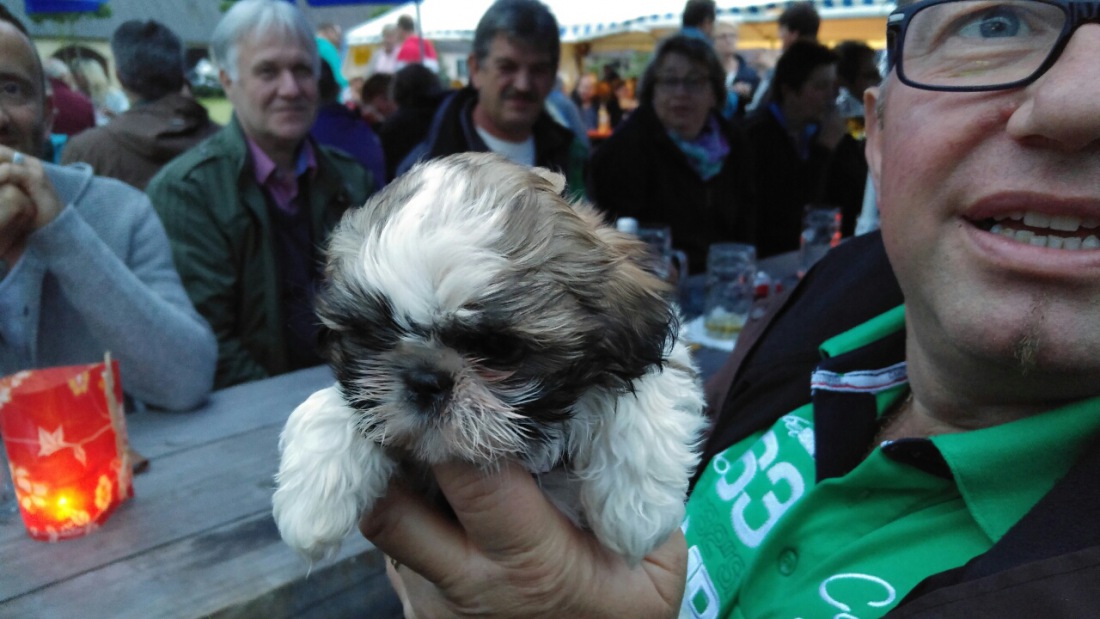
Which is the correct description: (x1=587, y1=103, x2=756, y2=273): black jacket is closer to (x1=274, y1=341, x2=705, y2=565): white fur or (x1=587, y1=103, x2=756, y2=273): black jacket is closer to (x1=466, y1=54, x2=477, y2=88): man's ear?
(x1=466, y1=54, x2=477, y2=88): man's ear

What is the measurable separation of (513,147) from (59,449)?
3.33 meters

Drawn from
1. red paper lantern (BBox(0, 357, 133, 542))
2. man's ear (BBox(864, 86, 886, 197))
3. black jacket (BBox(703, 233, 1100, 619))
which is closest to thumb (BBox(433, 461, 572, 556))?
black jacket (BBox(703, 233, 1100, 619))

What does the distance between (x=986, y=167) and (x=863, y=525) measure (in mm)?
722

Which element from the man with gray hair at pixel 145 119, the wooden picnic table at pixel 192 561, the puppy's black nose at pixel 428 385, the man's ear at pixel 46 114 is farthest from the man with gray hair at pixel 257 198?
the puppy's black nose at pixel 428 385

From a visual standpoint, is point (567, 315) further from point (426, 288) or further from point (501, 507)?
point (501, 507)

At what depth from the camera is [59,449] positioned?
1.55 m

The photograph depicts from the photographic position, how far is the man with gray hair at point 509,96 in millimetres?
4230

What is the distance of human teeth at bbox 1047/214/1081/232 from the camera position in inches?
45.4

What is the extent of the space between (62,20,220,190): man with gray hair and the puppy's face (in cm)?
369

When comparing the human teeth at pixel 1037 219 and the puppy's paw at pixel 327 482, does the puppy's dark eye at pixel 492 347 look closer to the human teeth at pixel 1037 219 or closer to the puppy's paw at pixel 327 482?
the puppy's paw at pixel 327 482

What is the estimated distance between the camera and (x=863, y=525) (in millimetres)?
1403

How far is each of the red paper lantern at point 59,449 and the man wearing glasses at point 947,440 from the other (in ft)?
2.33

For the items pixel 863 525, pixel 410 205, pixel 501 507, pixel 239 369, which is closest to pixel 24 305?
pixel 239 369

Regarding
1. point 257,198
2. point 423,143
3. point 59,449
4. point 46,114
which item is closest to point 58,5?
point 423,143
